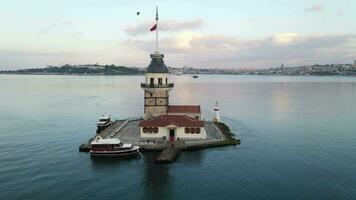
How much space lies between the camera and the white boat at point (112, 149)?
155ft

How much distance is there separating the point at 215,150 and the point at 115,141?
500 inches

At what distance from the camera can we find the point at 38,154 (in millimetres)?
49094

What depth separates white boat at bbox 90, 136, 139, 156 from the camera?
47.1 metres

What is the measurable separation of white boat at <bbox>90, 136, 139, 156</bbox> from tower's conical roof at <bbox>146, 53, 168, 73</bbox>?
18.2 meters

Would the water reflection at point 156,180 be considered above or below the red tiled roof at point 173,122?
below

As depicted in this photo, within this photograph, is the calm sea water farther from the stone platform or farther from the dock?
the stone platform

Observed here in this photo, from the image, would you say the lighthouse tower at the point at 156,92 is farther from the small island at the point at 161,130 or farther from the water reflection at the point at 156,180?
the water reflection at the point at 156,180

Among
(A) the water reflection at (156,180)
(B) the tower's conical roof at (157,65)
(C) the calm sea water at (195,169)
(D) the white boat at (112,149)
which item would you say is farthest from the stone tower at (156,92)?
(A) the water reflection at (156,180)

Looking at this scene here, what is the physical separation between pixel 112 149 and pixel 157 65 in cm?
2014

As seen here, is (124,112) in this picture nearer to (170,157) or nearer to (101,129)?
(101,129)

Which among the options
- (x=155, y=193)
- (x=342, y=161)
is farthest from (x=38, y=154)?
(x=342, y=161)

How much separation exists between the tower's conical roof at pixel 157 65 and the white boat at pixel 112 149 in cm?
1822

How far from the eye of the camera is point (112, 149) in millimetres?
47656

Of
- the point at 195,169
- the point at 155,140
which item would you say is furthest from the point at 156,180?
the point at 155,140
